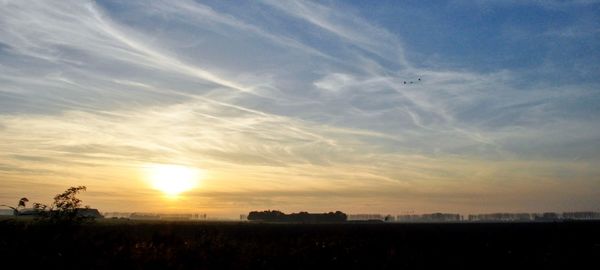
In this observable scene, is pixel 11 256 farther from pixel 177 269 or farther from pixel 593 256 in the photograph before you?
pixel 593 256

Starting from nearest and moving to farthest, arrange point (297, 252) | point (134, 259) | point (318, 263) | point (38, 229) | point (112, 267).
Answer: point (112, 267), point (134, 259), point (318, 263), point (297, 252), point (38, 229)

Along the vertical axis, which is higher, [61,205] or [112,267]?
[61,205]

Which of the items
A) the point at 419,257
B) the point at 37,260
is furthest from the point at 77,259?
the point at 419,257

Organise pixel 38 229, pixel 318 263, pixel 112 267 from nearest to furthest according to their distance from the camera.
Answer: pixel 112 267 < pixel 318 263 < pixel 38 229

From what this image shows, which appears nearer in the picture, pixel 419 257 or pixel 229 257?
pixel 229 257

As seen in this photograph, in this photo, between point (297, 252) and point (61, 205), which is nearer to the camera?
point (297, 252)

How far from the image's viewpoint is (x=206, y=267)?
22.4 meters

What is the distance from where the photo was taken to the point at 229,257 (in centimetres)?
2512

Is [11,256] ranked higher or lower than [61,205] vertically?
A: lower

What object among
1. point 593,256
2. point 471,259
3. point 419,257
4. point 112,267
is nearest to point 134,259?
point 112,267

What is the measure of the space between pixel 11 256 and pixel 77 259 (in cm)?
239

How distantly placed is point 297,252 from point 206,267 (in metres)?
6.64

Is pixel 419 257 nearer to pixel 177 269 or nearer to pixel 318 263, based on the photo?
pixel 318 263

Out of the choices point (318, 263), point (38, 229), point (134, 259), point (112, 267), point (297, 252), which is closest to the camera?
point (112, 267)
